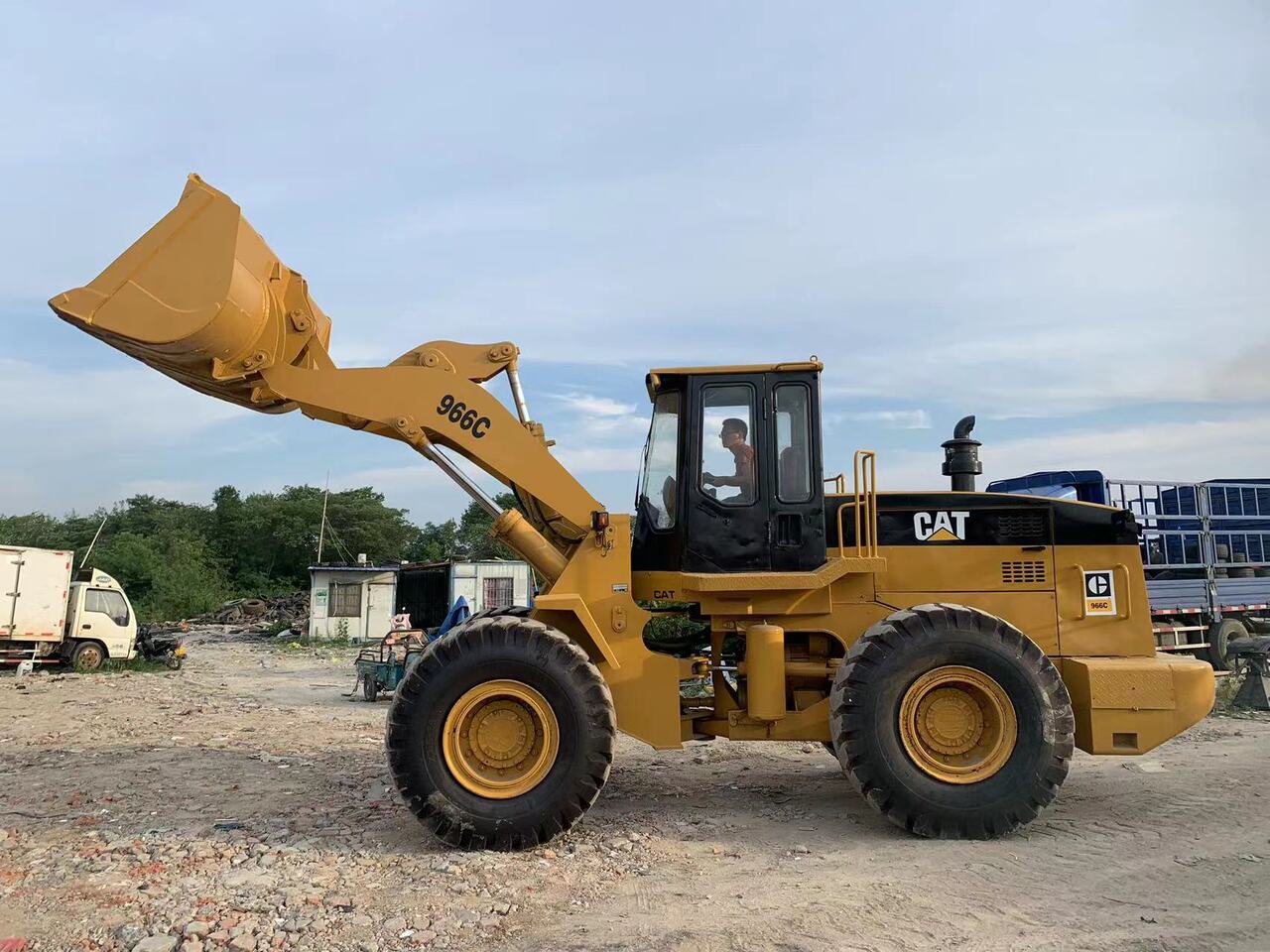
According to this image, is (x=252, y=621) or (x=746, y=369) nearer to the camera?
(x=746, y=369)

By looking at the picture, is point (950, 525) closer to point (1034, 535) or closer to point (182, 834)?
point (1034, 535)

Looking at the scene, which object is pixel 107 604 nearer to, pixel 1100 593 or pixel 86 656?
pixel 86 656

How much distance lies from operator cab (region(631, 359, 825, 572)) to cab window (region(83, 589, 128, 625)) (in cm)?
1809

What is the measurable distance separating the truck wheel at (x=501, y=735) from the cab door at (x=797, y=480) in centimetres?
166

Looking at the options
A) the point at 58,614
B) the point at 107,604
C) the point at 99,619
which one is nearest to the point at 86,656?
the point at 99,619

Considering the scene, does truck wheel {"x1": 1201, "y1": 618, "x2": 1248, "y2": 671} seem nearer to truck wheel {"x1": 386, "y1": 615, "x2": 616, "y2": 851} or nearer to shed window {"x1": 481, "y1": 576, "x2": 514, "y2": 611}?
truck wheel {"x1": 386, "y1": 615, "x2": 616, "y2": 851}

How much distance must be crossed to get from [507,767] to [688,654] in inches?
73.8

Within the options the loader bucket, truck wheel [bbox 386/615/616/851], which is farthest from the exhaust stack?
the loader bucket

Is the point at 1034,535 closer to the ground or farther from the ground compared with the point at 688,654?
farther from the ground

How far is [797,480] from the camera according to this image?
6.59 m

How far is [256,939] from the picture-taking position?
14.2ft

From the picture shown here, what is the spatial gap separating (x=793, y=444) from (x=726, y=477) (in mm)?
541

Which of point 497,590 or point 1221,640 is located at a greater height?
point 497,590

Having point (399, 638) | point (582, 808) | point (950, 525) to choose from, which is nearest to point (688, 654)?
point (582, 808)
